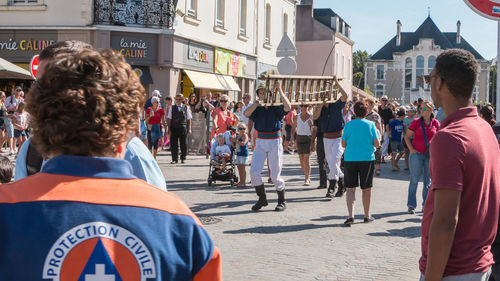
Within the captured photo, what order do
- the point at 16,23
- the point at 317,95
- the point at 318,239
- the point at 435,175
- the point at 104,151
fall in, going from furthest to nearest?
the point at 16,23
the point at 317,95
the point at 318,239
the point at 435,175
the point at 104,151

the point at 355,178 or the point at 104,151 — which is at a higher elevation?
the point at 104,151

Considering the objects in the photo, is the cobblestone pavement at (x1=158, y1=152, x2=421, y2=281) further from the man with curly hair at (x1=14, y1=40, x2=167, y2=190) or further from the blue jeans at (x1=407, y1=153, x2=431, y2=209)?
the man with curly hair at (x1=14, y1=40, x2=167, y2=190)

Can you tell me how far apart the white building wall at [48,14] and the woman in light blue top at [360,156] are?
1681cm

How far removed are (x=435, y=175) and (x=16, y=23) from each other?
78.0ft

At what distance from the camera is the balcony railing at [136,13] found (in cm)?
2350

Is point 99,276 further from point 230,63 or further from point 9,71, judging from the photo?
point 230,63

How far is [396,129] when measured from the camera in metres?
17.7

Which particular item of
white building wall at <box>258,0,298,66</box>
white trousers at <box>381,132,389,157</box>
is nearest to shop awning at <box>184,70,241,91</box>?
white building wall at <box>258,0,298,66</box>

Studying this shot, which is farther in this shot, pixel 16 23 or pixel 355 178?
pixel 16 23

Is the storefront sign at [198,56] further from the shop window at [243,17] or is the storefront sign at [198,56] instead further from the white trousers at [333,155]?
the white trousers at [333,155]

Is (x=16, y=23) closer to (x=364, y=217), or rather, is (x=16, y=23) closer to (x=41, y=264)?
(x=364, y=217)

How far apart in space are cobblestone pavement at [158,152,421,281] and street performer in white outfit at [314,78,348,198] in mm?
489

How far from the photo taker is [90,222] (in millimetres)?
1479

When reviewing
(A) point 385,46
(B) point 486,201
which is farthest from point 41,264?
(A) point 385,46
